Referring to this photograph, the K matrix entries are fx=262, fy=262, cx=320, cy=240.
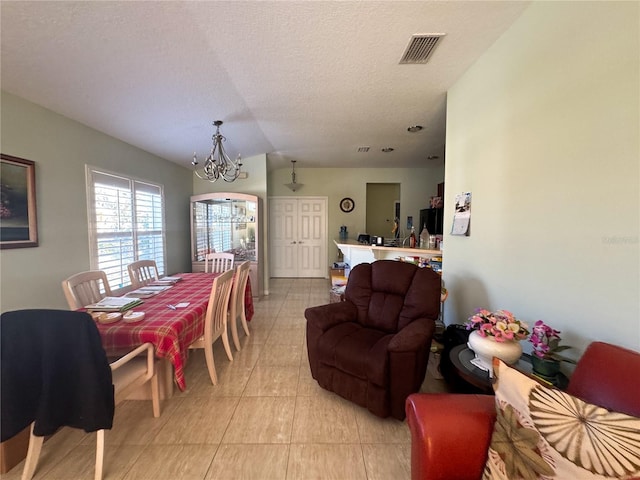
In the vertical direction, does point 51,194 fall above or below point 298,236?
above

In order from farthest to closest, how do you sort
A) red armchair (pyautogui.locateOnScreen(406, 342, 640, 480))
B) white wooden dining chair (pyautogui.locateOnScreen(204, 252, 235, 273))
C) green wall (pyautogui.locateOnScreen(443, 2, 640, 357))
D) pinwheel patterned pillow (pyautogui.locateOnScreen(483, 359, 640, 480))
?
white wooden dining chair (pyautogui.locateOnScreen(204, 252, 235, 273)), green wall (pyautogui.locateOnScreen(443, 2, 640, 357)), red armchair (pyautogui.locateOnScreen(406, 342, 640, 480)), pinwheel patterned pillow (pyautogui.locateOnScreen(483, 359, 640, 480))

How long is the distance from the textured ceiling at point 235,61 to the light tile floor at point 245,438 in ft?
8.15

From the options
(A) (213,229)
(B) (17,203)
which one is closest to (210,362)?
(B) (17,203)

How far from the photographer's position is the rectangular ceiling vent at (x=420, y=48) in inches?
68.8

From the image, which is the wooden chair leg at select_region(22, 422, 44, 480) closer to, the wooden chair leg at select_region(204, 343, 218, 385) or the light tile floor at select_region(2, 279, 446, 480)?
the light tile floor at select_region(2, 279, 446, 480)

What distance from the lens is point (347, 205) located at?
6.10 meters

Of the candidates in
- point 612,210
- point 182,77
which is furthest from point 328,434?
point 182,77

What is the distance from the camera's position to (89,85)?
6.84ft

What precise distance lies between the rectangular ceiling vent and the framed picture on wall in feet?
10.2

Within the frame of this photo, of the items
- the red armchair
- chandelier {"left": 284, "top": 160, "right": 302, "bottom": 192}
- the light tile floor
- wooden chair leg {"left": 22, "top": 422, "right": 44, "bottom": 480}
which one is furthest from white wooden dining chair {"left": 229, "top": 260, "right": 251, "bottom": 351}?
chandelier {"left": 284, "top": 160, "right": 302, "bottom": 192}

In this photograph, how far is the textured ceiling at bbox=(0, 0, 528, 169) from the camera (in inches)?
59.9

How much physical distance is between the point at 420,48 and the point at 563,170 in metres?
1.25

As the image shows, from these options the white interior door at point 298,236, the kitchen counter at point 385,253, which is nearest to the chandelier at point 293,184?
the white interior door at point 298,236

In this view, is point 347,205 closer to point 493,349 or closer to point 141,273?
point 141,273
